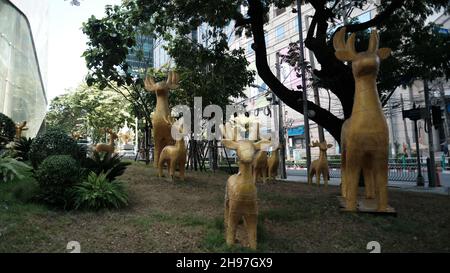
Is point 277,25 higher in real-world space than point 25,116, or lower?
higher

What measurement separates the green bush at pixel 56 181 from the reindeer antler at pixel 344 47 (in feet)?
17.6

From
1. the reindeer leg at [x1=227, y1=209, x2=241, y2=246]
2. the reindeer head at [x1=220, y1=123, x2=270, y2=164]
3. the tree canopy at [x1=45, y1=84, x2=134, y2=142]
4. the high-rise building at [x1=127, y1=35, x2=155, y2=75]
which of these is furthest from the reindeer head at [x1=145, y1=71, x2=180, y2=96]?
the tree canopy at [x1=45, y1=84, x2=134, y2=142]

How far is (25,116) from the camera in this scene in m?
22.8

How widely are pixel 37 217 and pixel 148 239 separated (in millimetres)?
2044

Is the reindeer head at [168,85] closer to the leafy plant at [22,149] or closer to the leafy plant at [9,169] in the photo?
the leafy plant at [22,149]

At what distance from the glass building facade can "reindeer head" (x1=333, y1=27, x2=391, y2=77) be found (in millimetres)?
17261

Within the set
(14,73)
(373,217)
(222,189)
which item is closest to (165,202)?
(222,189)

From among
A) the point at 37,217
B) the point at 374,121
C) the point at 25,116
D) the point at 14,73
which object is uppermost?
the point at 14,73

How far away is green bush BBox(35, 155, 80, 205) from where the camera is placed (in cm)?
655

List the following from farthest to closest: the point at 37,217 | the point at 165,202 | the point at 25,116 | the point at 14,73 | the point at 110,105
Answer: the point at 110,105
the point at 25,116
the point at 14,73
the point at 165,202
the point at 37,217

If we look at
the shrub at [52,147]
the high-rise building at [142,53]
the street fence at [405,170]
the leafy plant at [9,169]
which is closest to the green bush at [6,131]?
the shrub at [52,147]
